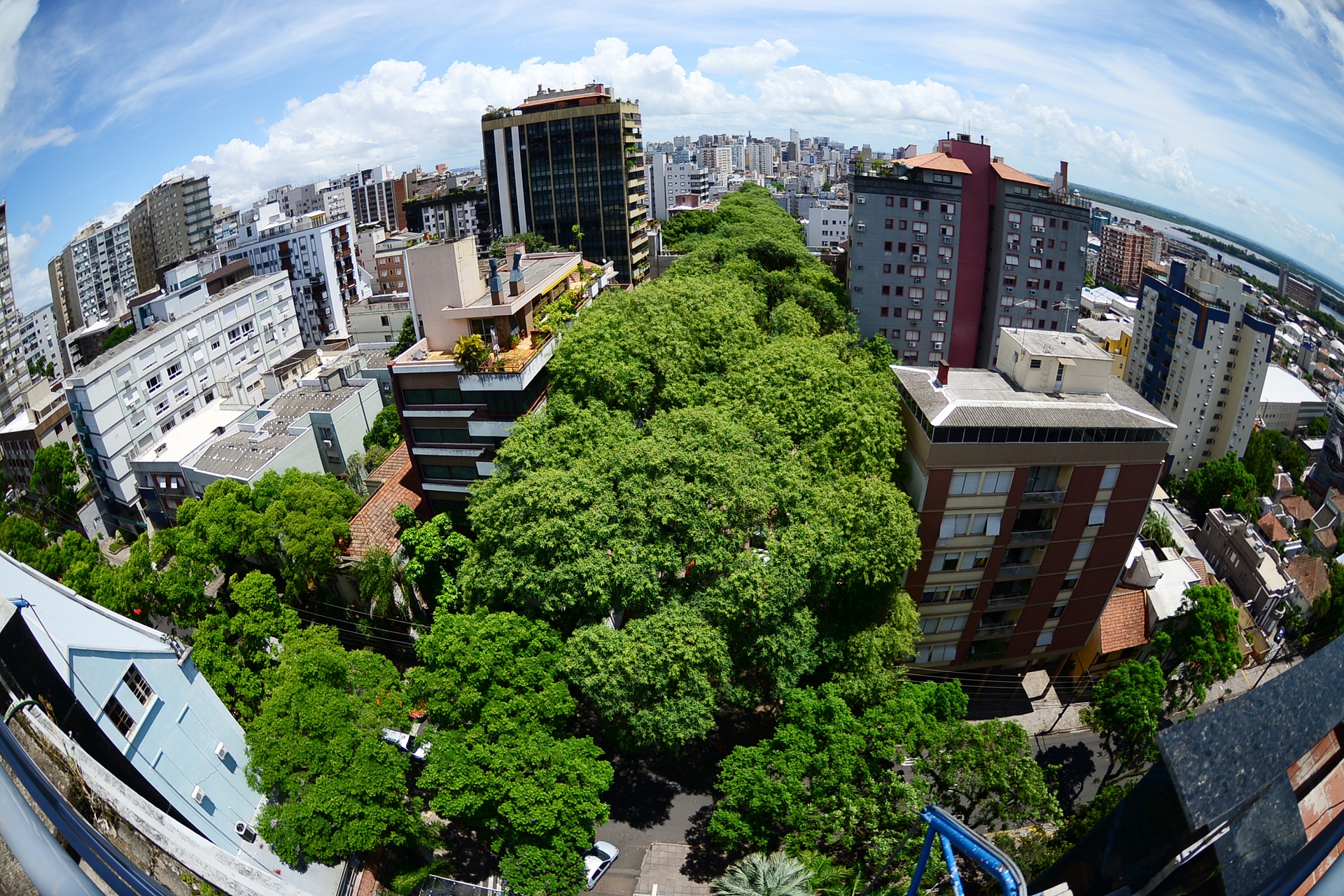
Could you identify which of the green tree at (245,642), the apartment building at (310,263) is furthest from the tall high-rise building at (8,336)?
the apartment building at (310,263)

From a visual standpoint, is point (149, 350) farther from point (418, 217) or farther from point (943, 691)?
point (418, 217)

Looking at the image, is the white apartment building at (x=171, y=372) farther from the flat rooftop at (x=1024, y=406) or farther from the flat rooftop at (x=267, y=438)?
the flat rooftop at (x=1024, y=406)

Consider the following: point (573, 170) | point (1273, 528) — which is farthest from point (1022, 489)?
point (573, 170)

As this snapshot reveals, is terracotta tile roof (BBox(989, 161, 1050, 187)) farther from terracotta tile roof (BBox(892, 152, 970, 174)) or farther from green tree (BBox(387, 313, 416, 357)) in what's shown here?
green tree (BBox(387, 313, 416, 357))

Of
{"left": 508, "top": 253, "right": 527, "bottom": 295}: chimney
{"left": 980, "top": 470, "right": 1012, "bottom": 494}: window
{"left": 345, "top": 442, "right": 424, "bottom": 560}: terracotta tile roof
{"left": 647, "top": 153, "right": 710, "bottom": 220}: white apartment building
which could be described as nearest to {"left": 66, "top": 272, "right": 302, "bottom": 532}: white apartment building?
{"left": 345, "top": 442, "right": 424, "bottom": 560}: terracotta tile roof

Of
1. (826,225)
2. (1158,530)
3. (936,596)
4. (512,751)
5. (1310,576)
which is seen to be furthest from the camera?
(826,225)

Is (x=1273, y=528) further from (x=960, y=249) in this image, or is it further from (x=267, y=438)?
(x=267, y=438)
